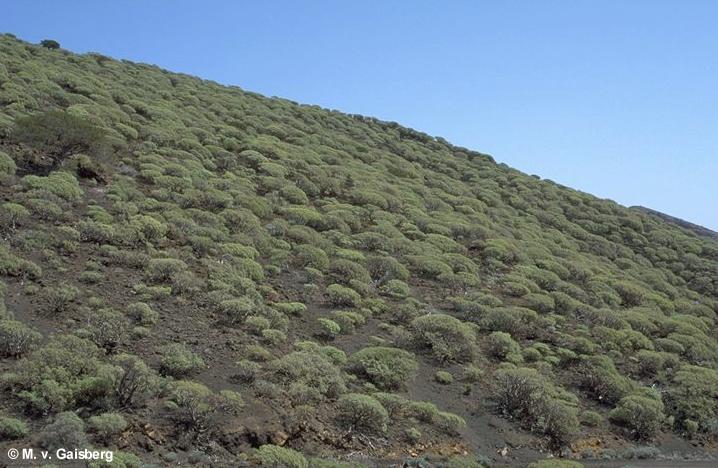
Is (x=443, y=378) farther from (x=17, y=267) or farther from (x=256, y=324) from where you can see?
(x=17, y=267)

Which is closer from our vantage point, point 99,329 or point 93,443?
point 93,443

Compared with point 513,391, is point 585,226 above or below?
above

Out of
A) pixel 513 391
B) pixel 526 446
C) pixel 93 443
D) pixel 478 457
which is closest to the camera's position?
pixel 93 443

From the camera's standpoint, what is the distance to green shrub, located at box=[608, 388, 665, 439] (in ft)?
54.5

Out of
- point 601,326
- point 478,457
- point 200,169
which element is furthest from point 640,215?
point 478,457

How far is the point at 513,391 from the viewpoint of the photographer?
631 inches

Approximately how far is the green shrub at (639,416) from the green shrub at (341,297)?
8242 millimetres

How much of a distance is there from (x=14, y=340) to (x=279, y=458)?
19.7ft

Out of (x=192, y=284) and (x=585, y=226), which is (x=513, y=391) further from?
(x=585, y=226)

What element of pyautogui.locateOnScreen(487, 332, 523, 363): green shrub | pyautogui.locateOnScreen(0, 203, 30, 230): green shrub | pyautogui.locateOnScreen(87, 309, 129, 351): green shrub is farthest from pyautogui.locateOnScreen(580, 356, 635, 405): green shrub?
pyautogui.locateOnScreen(0, 203, 30, 230): green shrub

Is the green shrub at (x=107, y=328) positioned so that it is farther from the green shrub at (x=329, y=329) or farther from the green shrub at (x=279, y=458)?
→ the green shrub at (x=329, y=329)

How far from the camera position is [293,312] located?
1805cm

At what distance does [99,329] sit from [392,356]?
7303 mm

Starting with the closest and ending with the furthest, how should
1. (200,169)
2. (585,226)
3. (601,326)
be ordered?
(601,326), (200,169), (585,226)
